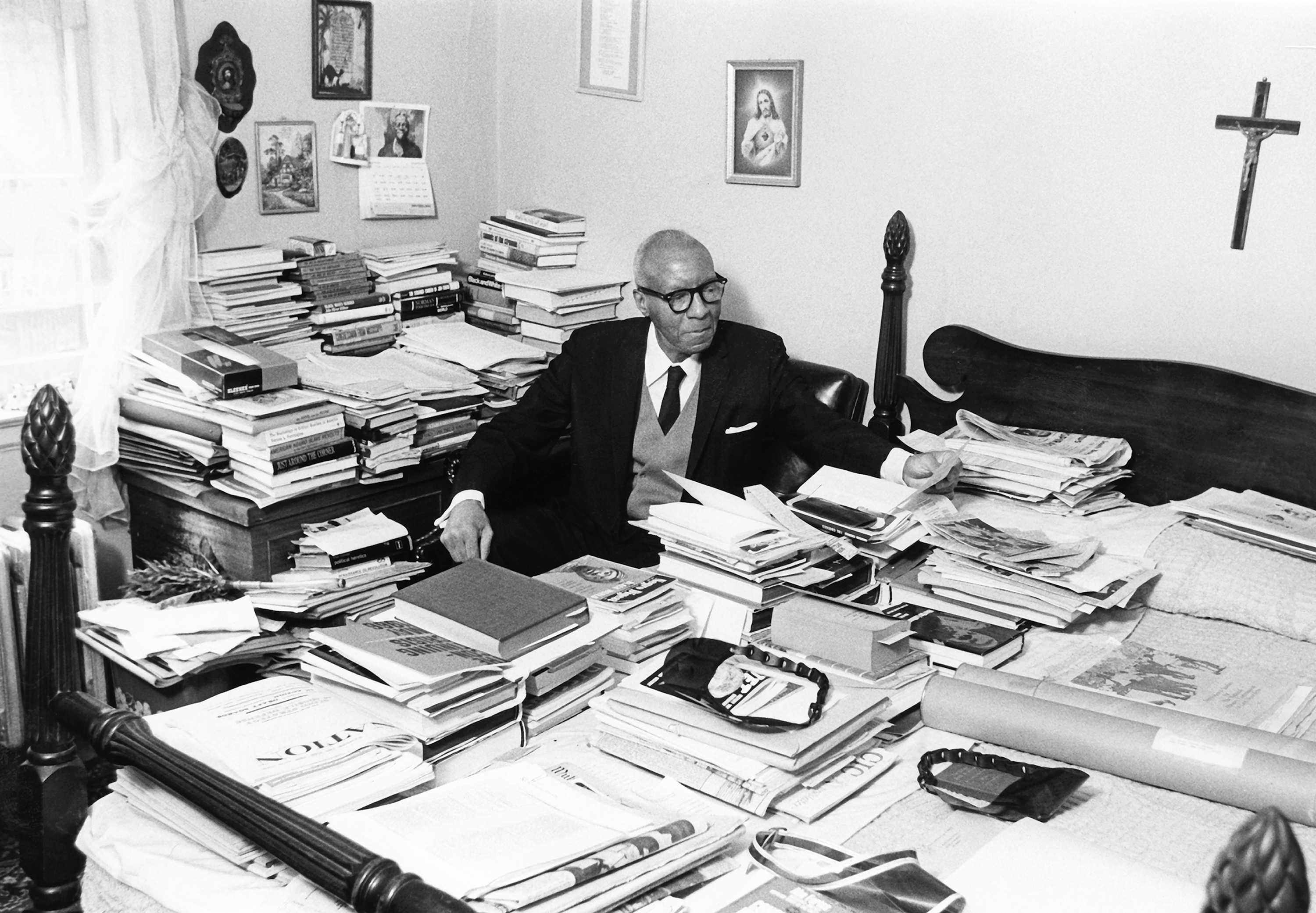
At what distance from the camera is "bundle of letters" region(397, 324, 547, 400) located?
3.62m

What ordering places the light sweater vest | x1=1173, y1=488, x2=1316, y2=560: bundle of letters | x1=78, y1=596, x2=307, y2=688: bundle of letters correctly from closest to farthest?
x1=1173, y1=488, x2=1316, y2=560: bundle of letters < x1=78, y1=596, x2=307, y2=688: bundle of letters < the light sweater vest

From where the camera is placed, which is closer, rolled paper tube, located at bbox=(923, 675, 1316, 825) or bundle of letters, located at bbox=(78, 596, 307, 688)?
rolled paper tube, located at bbox=(923, 675, 1316, 825)

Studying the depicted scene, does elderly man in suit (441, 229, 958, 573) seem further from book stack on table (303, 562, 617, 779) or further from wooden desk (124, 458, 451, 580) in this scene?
book stack on table (303, 562, 617, 779)

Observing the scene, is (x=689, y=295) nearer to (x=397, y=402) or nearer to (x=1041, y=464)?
(x=397, y=402)

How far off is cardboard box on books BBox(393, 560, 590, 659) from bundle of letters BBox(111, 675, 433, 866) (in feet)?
0.67

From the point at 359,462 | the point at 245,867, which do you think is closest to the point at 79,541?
the point at 359,462

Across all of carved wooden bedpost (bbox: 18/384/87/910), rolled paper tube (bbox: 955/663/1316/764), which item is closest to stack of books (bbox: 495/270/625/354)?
carved wooden bedpost (bbox: 18/384/87/910)

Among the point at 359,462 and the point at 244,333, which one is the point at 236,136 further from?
the point at 359,462

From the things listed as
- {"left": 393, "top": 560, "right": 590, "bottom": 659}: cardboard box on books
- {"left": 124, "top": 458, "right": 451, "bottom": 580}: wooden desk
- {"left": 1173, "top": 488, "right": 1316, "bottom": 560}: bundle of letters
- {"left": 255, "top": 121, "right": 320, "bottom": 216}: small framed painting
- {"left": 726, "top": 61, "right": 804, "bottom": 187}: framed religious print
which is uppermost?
{"left": 726, "top": 61, "right": 804, "bottom": 187}: framed religious print

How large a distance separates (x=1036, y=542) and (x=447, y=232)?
2.49 meters

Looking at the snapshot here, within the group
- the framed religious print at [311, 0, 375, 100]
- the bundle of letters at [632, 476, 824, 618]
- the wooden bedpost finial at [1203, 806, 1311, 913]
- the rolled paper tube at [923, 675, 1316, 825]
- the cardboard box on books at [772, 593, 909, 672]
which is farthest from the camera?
the framed religious print at [311, 0, 375, 100]

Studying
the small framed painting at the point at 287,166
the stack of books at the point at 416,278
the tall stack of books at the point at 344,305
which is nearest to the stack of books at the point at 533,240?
the stack of books at the point at 416,278

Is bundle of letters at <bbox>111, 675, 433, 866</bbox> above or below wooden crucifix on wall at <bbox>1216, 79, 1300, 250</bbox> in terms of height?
below

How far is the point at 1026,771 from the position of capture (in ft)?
5.68
